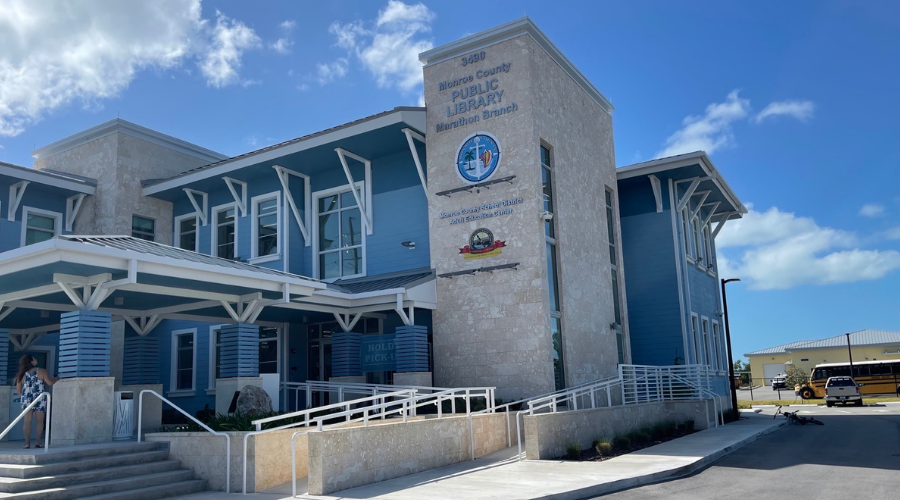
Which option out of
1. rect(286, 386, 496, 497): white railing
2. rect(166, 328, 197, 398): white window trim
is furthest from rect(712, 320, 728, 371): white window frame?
rect(166, 328, 197, 398): white window trim

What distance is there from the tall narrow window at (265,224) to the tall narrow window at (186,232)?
3239mm

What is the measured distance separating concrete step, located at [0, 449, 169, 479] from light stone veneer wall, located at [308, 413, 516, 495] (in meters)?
2.95

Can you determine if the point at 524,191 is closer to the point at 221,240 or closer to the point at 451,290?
the point at 451,290

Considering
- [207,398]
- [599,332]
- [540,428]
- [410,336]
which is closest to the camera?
[540,428]

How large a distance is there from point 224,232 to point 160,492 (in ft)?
51.4

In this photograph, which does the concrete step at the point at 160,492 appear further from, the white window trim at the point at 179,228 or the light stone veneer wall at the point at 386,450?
the white window trim at the point at 179,228

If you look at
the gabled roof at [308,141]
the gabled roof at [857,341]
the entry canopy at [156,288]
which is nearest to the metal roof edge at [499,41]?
the gabled roof at [308,141]

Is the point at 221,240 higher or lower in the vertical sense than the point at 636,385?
higher

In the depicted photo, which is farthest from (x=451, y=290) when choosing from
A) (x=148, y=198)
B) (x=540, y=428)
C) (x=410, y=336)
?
(x=148, y=198)

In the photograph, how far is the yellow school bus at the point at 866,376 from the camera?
42719mm

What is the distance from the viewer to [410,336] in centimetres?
1869

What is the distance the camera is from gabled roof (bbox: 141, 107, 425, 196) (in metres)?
20.2

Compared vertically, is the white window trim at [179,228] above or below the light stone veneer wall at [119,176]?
below

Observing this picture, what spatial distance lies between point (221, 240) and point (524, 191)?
11.7m
